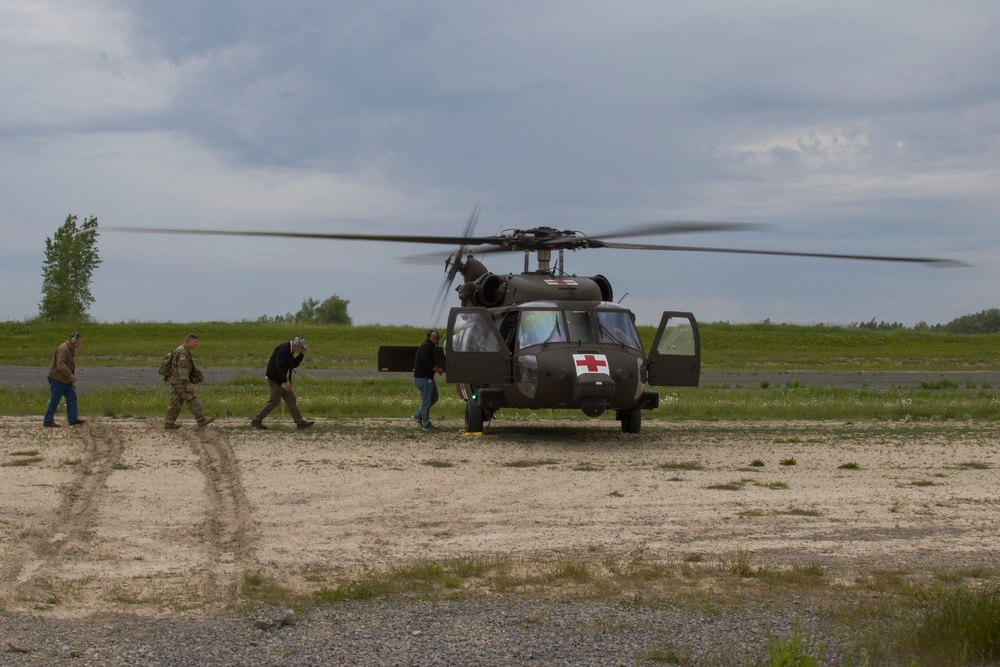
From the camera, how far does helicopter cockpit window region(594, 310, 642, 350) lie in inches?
696

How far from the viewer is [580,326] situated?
17578 millimetres

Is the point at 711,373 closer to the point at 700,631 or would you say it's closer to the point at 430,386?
the point at 430,386

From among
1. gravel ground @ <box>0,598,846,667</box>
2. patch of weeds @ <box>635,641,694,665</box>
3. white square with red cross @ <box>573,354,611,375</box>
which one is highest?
white square with red cross @ <box>573,354,611,375</box>

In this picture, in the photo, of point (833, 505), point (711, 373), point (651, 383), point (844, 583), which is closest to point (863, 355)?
point (711, 373)

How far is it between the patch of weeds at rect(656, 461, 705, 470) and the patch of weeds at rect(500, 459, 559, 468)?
1.47 meters

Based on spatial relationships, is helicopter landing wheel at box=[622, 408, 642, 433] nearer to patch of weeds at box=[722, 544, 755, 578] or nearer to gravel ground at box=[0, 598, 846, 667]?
patch of weeds at box=[722, 544, 755, 578]

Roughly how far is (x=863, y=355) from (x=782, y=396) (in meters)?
31.3

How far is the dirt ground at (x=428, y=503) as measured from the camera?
29.3ft

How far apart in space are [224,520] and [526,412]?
1386 cm

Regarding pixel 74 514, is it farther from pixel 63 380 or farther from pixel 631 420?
pixel 631 420

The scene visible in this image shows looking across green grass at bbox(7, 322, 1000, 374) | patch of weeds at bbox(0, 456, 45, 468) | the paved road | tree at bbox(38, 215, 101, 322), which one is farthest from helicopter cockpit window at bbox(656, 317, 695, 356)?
tree at bbox(38, 215, 101, 322)

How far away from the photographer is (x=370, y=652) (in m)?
6.77

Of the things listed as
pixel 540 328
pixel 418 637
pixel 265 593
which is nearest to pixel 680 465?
pixel 540 328

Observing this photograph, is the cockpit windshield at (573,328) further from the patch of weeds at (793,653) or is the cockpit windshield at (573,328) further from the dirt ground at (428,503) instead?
the patch of weeds at (793,653)
